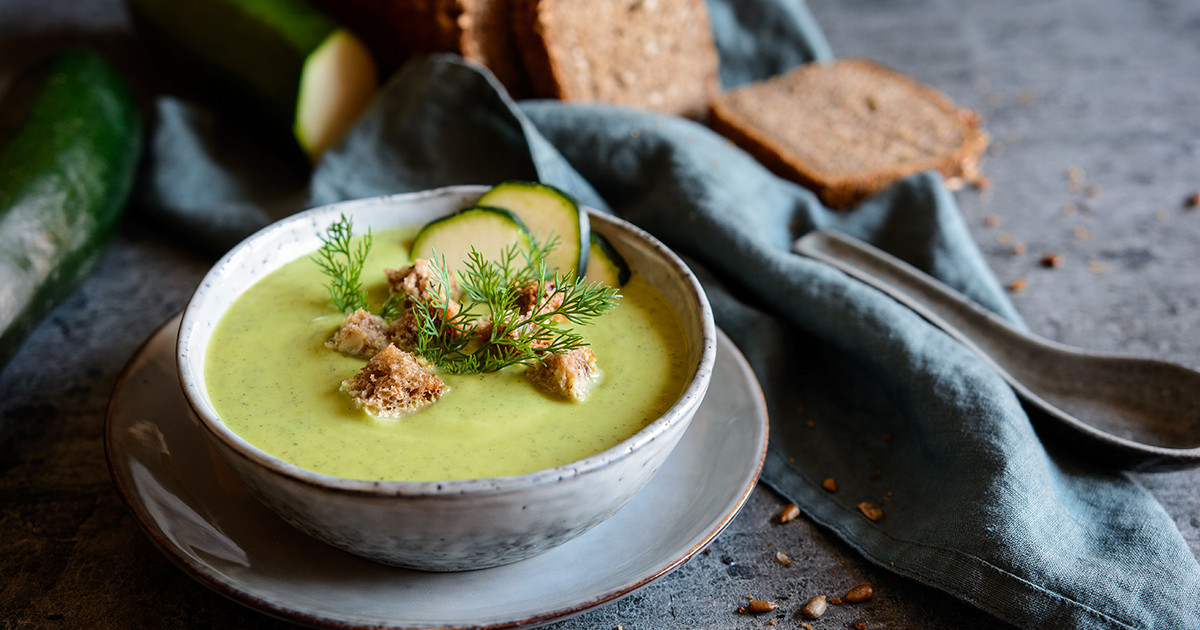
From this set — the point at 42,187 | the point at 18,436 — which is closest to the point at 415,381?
the point at 18,436

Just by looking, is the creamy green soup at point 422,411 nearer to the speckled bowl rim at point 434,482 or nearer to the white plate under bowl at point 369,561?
the speckled bowl rim at point 434,482

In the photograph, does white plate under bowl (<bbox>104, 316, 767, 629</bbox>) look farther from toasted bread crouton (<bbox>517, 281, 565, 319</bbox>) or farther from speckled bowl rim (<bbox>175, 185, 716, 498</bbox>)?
toasted bread crouton (<bbox>517, 281, 565, 319</bbox>)

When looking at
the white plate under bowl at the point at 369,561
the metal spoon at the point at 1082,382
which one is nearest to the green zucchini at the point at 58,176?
the white plate under bowl at the point at 369,561

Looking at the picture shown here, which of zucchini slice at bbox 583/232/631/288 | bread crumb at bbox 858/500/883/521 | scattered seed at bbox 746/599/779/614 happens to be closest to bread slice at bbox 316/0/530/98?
zucchini slice at bbox 583/232/631/288

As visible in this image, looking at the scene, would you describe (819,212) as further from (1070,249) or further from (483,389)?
(483,389)

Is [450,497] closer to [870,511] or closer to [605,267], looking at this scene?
[605,267]

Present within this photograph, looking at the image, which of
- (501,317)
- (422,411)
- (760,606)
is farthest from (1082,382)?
(422,411)
